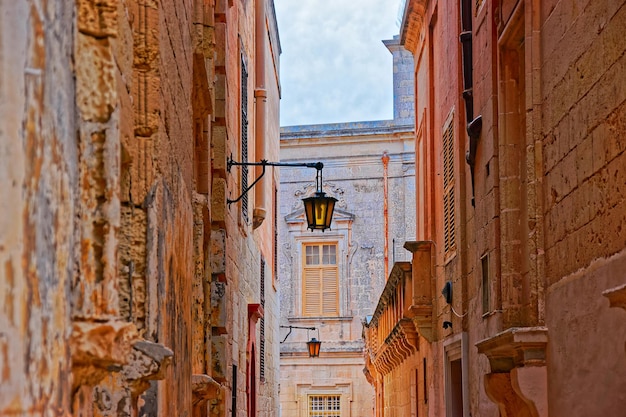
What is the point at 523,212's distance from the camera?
893 cm

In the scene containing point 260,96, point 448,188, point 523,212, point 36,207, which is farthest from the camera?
point 260,96

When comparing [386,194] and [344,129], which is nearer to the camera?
[386,194]

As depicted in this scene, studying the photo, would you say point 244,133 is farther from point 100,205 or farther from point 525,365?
point 100,205

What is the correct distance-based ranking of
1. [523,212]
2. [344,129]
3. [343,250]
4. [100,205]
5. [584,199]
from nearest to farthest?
[100,205] → [584,199] → [523,212] → [343,250] → [344,129]

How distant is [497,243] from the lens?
923cm

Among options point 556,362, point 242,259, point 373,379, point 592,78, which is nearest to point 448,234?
point 242,259

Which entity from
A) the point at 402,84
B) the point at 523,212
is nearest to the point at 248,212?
the point at 523,212

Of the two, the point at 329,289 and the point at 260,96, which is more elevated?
the point at 260,96

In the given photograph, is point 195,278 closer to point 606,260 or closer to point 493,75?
point 606,260

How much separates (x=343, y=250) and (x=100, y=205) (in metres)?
28.5

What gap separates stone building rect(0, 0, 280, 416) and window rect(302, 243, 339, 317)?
75.7 feet

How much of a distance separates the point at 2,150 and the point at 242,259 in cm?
1123

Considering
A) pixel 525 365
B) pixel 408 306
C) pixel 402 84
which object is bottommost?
pixel 525 365

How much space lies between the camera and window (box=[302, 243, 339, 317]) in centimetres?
3111
